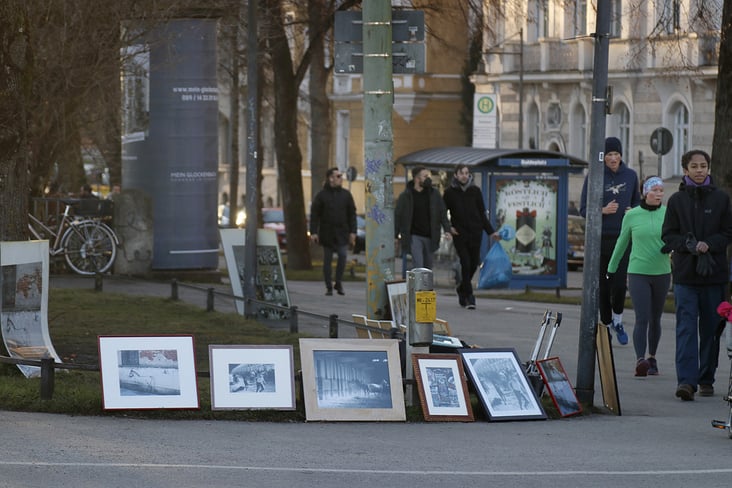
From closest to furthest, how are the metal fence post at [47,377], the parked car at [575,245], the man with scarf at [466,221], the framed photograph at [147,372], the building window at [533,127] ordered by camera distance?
1. the framed photograph at [147,372]
2. the metal fence post at [47,377]
3. the man with scarf at [466,221]
4. the parked car at [575,245]
5. the building window at [533,127]

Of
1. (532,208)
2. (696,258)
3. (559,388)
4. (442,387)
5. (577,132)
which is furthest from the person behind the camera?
(577,132)

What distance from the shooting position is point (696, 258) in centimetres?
1204

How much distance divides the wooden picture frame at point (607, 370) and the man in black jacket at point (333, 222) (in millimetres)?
10769

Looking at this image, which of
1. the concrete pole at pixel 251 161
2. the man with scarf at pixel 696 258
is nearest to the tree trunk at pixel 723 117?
the concrete pole at pixel 251 161

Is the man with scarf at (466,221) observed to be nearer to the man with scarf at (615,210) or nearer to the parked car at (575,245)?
the man with scarf at (615,210)

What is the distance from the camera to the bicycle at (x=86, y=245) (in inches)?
908

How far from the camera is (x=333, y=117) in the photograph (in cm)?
6844

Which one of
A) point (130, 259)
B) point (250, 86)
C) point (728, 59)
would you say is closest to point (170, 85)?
point (130, 259)

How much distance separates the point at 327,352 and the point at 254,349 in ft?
1.64

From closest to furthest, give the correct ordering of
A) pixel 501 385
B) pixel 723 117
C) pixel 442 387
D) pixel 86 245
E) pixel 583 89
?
pixel 442 387 < pixel 501 385 < pixel 723 117 < pixel 86 245 < pixel 583 89

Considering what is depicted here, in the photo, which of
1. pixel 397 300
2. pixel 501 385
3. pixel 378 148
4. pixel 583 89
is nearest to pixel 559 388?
pixel 501 385

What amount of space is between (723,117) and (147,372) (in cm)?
1193

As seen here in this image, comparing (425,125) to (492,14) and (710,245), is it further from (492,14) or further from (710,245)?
(710,245)

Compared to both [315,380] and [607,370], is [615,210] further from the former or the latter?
[315,380]
